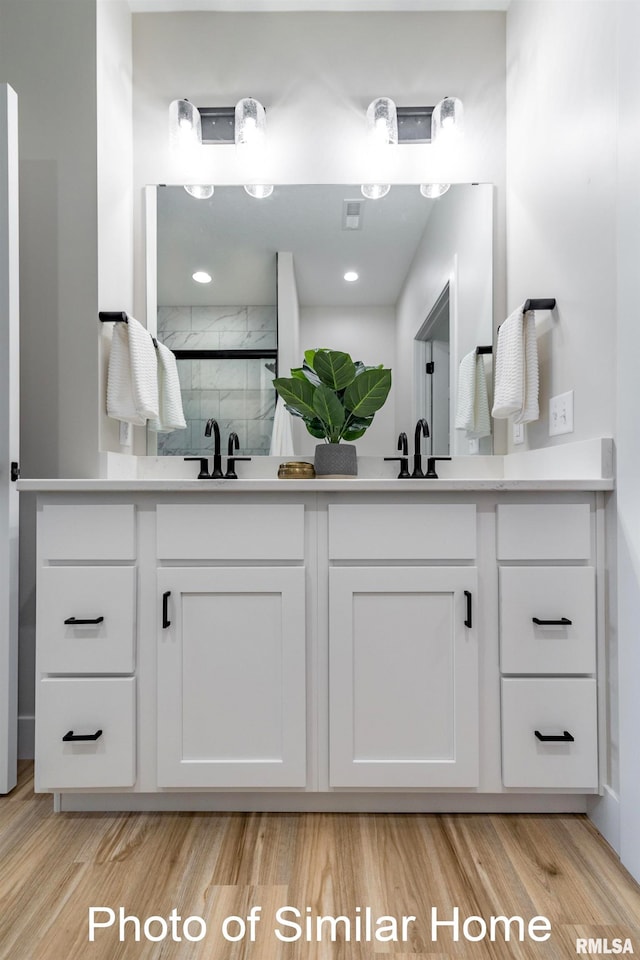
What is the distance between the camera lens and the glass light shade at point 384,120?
1995 mm

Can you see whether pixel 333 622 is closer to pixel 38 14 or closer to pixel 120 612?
pixel 120 612

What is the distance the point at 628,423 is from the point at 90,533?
1336 mm

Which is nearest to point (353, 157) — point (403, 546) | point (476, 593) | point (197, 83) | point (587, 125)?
point (197, 83)

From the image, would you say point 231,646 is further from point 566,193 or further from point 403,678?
point 566,193

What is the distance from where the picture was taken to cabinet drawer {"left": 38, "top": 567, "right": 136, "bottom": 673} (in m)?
1.41

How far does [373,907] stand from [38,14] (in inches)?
106

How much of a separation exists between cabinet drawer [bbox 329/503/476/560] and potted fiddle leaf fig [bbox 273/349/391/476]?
43 cm

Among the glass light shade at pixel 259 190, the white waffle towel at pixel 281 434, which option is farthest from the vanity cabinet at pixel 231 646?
the glass light shade at pixel 259 190

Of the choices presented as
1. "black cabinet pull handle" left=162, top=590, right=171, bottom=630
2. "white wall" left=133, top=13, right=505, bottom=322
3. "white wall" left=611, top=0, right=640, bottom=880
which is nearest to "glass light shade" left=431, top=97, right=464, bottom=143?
"white wall" left=133, top=13, right=505, bottom=322

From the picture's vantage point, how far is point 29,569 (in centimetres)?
187

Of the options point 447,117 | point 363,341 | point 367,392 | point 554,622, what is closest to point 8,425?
point 367,392

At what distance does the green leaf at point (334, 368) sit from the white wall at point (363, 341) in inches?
9.2

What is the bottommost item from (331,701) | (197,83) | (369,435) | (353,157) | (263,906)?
(263,906)

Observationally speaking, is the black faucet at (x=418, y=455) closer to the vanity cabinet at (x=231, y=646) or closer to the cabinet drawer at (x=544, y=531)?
the cabinet drawer at (x=544, y=531)
